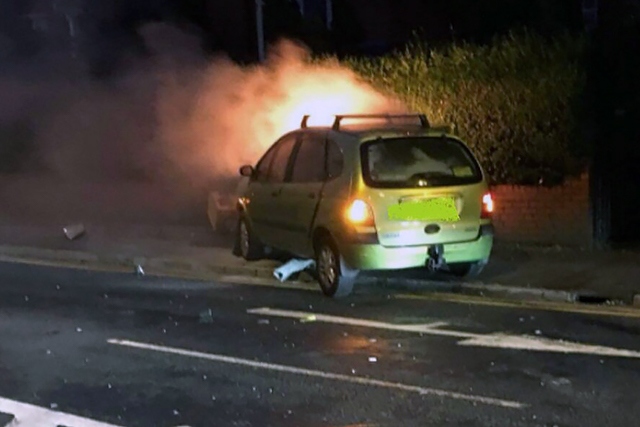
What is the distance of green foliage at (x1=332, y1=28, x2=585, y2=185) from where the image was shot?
13234mm

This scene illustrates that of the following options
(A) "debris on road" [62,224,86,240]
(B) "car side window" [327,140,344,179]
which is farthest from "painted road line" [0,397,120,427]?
(A) "debris on road" [62,224,86,240]

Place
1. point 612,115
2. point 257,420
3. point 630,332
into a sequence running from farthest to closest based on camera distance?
1. point 612,115
2. point 630,332
3. point 257,420

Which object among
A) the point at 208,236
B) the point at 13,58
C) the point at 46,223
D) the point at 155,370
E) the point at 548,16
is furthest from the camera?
the point at 13,58

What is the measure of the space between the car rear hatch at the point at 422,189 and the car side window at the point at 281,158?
168 cm

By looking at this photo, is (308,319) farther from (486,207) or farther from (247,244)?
(247,244)

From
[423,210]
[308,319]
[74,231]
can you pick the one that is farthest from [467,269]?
[74,231]

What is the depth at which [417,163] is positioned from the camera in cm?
1099

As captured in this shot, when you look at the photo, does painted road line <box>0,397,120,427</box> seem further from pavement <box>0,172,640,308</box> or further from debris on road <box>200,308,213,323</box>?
pavement <box>0,172,640,308</box>

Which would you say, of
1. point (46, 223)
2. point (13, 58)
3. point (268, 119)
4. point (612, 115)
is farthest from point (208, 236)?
Result: point (13, 58)

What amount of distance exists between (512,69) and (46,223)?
31.4ft

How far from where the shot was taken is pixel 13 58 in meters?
26.2

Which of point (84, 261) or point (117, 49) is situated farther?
point (117, 49)

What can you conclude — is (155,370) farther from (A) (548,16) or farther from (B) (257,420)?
(A) (548,16)

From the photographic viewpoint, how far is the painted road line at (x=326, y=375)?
7.03m
